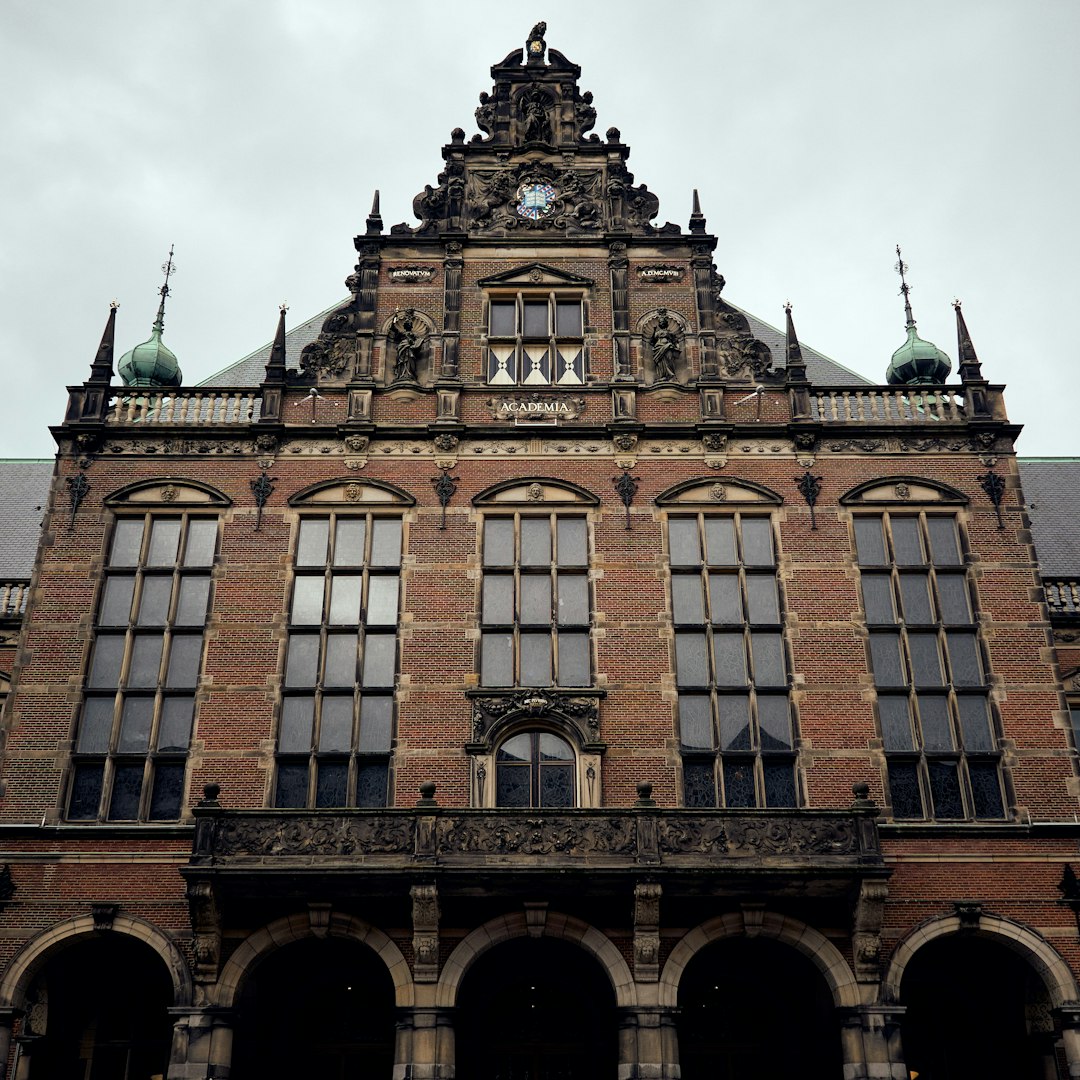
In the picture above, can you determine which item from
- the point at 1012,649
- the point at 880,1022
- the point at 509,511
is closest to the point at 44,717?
the point at 509,511

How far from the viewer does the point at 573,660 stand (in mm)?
19781

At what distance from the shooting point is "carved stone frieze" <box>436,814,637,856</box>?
16844 millimetres

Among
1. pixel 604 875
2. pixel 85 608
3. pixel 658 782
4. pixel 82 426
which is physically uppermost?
pixel 82 426

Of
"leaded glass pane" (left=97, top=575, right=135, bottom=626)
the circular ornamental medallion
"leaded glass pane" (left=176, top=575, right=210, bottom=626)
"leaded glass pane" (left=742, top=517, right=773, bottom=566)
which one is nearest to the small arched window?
"leaded glass pane" (left=742, top=517, right=773, bottom=566)

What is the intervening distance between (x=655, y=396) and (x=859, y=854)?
9153 millimetres

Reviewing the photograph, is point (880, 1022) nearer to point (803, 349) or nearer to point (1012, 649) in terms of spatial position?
point (1012, 649)

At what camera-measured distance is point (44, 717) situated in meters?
19.2

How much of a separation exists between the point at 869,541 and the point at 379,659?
348 inches

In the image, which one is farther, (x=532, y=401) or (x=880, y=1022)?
(x=532, y=401)

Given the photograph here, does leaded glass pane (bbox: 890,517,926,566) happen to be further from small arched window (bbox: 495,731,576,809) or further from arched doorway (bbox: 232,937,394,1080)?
arched doorway (bbox: 232,937,394,1080)

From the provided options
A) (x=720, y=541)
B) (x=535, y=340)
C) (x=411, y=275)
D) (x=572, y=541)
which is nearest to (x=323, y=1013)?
(x=572, y=541)

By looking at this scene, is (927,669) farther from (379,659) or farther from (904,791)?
(379,659)

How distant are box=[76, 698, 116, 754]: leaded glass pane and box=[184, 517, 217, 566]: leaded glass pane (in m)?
2.78

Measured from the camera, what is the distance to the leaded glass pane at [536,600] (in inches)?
794
